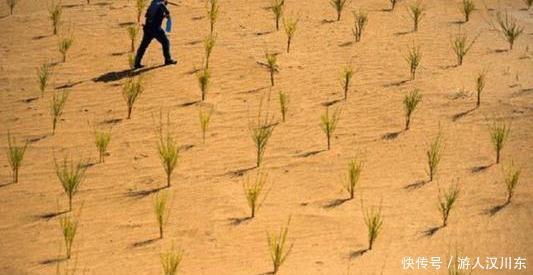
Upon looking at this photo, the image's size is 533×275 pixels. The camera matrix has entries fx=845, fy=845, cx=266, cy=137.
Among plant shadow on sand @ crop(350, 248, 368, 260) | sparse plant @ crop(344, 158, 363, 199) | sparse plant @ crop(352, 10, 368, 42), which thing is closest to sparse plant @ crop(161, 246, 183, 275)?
plant shadow on sand @ crop(350, 248, 368, 260)

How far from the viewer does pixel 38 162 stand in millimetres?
9102

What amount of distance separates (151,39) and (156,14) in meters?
0.36

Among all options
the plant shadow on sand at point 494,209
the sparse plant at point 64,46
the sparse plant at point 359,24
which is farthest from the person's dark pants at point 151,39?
the plant shadow on sand at point 494,209

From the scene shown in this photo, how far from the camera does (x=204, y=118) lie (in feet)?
31.9

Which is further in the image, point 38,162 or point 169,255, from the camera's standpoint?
point 38,162

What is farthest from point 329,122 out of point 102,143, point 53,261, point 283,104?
point 53,261

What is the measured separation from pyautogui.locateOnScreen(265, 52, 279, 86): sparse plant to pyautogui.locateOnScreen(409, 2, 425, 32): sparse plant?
2.63 meters

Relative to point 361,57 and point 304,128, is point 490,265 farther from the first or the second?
point 361,57

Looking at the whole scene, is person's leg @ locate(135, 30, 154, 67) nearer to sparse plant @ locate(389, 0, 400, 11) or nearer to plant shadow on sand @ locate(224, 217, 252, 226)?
plant shadow on sand @ locate(224, 217, 252, 226)

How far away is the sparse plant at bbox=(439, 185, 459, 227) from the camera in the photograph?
787 cm

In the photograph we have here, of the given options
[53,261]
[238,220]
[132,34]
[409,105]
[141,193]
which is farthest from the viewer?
[132,34]

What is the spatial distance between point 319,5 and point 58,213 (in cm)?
747

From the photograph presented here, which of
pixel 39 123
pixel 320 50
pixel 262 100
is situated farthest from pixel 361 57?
pixel 39 123

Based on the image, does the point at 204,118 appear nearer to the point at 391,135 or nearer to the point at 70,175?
the point at 70,175
